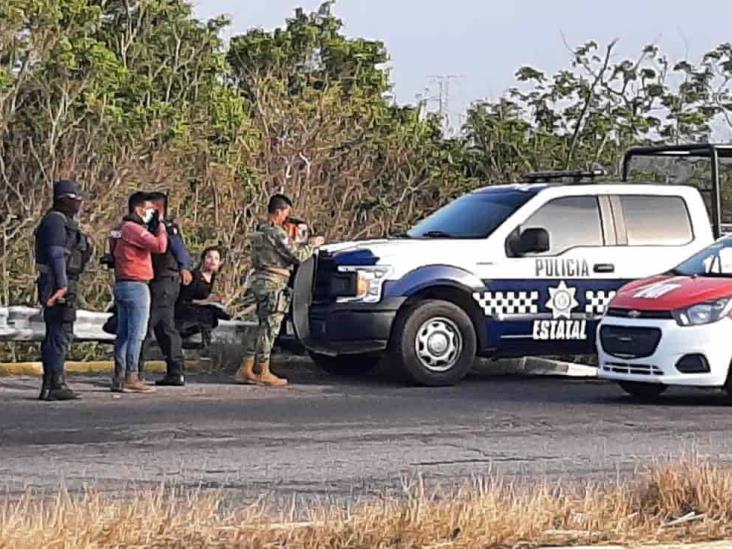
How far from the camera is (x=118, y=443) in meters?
11.3

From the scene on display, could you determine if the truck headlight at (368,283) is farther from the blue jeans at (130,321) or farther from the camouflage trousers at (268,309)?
the blue jeans at (130,321)

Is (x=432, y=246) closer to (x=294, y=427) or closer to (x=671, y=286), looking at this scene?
→ (x=671, y=286)

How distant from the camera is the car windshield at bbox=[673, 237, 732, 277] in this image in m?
14.0

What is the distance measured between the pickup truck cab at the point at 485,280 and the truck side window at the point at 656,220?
21 mm

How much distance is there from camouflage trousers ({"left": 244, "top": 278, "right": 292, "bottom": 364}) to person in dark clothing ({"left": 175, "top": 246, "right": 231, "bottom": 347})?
804mm

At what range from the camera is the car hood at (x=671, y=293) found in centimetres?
1332

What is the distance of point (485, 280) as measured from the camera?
1509cm

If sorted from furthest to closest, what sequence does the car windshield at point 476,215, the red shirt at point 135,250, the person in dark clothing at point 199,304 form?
the person in dark clothing at point 199,304 < the car windshield at point 476,215 < the red shirt at point 135,250

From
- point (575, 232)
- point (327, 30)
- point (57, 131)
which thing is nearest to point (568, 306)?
point (575, 232)

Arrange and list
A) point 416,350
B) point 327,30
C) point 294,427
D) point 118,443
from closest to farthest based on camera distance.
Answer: point 118,443
point 294,427
point 416,350
point 327,30

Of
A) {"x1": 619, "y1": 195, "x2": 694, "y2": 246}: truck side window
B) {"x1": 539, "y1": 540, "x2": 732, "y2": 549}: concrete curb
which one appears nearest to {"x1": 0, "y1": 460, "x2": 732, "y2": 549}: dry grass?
{"x1": 539, "y1": 540, "x2": 732, "y2": 549}: concrete curb

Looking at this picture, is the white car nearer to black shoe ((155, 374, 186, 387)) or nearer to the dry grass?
black shoe ((155, 374, 186, 387))

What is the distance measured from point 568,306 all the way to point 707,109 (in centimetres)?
1435

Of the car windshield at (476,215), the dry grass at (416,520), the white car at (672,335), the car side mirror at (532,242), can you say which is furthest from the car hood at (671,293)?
the dry grass at (416,520)
